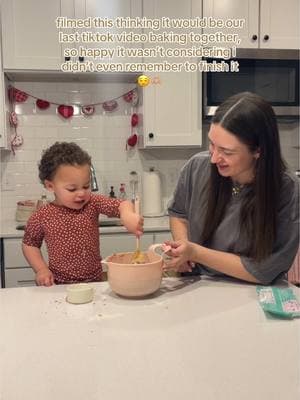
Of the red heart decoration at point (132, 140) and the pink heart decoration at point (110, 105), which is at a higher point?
the pink heart decoration at point (110, 105)

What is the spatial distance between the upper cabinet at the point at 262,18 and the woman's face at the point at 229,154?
1.74 m

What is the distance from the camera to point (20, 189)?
2.97 meters

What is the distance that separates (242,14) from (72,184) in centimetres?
193

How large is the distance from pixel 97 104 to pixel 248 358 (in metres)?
2.47

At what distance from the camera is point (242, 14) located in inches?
110

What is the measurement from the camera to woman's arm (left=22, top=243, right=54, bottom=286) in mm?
1344

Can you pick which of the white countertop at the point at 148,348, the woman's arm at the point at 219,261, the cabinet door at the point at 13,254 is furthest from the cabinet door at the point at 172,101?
the white countertop at the point at 148,348

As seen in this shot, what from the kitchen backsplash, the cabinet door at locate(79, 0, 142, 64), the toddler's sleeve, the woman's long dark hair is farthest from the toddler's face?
the kitchen backsplash

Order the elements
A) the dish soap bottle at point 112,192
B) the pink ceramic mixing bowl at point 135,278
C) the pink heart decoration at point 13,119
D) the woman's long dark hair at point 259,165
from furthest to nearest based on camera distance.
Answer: the dish soap bottle at point 112,192 < the pink heart decoration at point 13,119 < the woman's long dark hair at point 259,165 < the pink ceramic mixing bowl at point 135,278

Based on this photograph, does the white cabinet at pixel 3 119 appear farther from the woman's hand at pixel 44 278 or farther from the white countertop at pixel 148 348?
the white countertop at pixel 148 348

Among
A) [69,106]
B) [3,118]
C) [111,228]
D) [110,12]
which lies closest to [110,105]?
[69,106]

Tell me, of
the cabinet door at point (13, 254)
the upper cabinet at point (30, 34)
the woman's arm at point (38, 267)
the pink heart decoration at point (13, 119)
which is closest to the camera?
the woman's arm at point (38, 267)

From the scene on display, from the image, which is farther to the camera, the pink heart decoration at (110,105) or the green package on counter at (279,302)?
Result: the pink heart decoration at (110,105)

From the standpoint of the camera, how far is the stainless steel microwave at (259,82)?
2.78m
